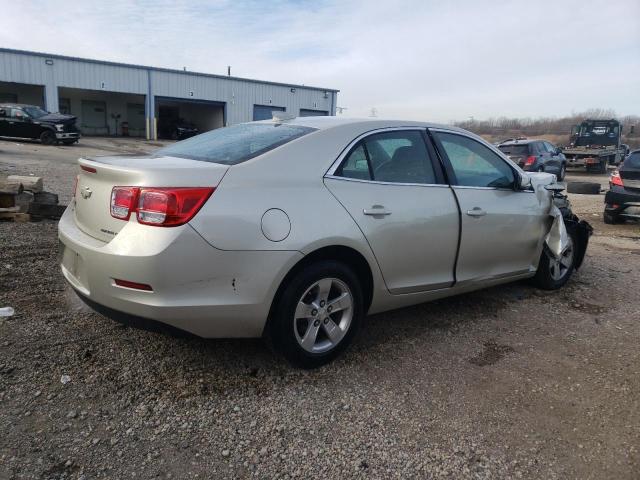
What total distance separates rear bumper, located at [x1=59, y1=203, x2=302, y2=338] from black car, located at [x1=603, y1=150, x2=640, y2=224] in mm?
8384

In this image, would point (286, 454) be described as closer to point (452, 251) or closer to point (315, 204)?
point (315, 204)

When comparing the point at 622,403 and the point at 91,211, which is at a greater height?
the point at 91,211

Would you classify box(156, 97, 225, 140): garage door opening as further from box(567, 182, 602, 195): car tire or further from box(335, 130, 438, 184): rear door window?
box(335, 130, 438, 184): rear door window

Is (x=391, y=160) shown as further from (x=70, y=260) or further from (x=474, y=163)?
(x=70, y=260)

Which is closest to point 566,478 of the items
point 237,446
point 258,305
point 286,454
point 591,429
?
point 591,429

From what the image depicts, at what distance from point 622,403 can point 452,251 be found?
143 centimetres

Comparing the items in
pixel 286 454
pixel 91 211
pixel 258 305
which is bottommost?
pixel 286 454

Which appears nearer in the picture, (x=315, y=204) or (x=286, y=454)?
(x=286, y=454)

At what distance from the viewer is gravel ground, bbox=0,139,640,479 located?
2.38 metres

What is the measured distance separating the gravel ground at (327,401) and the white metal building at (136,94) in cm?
3190

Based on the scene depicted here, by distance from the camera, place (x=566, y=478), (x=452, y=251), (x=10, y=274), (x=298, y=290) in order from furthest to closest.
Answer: (x=10, y=274), (x=452, y=251), (x=298, y=290), (x=566, y=478)

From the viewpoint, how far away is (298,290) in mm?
2945

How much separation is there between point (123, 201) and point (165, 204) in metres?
0.29

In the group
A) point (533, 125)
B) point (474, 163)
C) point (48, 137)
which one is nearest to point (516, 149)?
point (474, 163)
